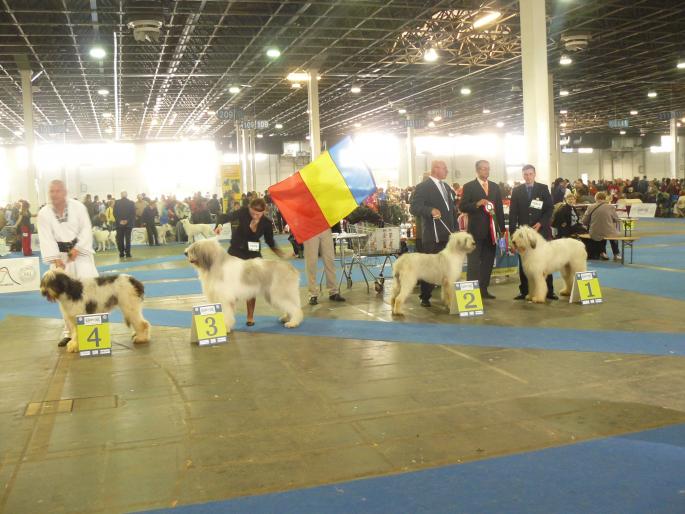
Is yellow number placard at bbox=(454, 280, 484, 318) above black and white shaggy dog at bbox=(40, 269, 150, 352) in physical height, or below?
below

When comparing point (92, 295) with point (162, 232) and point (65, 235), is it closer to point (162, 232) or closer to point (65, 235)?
point (65, 235)

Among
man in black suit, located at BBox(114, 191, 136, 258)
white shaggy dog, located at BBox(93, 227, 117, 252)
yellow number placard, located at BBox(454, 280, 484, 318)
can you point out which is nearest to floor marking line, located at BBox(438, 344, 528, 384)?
yellow number placard, located at BBox(454, 280, 484, 318)

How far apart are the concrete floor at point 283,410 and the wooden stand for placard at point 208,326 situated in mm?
120

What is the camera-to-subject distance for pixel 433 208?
739 centimetres

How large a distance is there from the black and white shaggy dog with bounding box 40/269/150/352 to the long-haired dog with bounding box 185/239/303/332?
632 millimetres

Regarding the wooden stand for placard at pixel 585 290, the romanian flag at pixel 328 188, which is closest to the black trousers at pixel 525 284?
the wooden stand for placard at pixel 585 290

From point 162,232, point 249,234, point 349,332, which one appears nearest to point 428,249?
point 349,332

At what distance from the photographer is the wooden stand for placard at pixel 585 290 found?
7285 millimetres

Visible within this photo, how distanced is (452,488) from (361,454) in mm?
579

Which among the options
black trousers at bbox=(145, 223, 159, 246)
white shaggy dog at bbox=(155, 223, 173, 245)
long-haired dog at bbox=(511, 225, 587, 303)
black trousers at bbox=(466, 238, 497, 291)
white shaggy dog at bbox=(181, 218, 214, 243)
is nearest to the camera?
long-haired dog at bbox=(511, 225, 587, 303)

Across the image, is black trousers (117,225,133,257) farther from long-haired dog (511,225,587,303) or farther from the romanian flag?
long-haired dog (511,225,587,303)

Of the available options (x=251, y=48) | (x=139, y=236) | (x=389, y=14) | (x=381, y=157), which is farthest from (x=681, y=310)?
(x=381, y=157)

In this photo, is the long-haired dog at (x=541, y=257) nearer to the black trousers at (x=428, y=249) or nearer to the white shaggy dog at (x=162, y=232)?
the black trousers at (x=428, y=249)

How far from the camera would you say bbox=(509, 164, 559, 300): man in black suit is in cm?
764
